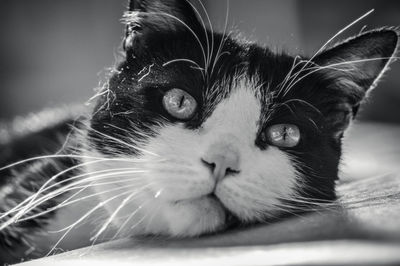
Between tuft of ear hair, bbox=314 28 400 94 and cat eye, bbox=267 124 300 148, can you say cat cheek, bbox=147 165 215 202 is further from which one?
tuft of ear hair, bbox=314 28 400 94

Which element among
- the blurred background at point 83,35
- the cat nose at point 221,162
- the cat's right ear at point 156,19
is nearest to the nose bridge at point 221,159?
the cat nose at point 221,162

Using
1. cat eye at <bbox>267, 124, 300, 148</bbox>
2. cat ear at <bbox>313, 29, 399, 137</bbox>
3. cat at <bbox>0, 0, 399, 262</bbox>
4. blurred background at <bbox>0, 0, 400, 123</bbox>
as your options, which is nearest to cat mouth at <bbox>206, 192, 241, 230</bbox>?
cat at <bbox>0, 0, 399, 262</bbox>

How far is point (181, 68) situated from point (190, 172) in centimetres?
25

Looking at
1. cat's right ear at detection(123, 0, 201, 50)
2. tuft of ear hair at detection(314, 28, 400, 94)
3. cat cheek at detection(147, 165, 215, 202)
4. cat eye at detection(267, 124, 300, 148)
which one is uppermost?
cat's right ear at detection(123, 0, 201, 50)

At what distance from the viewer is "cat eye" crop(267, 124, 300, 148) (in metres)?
0.88

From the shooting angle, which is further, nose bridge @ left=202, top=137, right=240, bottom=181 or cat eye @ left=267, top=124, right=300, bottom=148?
cat eye @ left=267, top=124, right=300, bottom=148

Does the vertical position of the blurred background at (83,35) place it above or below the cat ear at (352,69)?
above

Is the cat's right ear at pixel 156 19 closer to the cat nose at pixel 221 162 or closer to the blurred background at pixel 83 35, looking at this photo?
the cat nose at pixel 221 162

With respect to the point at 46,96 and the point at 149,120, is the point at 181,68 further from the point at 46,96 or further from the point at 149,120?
the point at 46,96

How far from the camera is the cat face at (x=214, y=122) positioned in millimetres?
769

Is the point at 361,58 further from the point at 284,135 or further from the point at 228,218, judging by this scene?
the point at 228,218

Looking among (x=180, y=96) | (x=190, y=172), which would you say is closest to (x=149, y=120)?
(x=180, y=96)

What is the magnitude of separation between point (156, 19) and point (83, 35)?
1717 millimetres

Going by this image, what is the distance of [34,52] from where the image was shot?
2514mm
